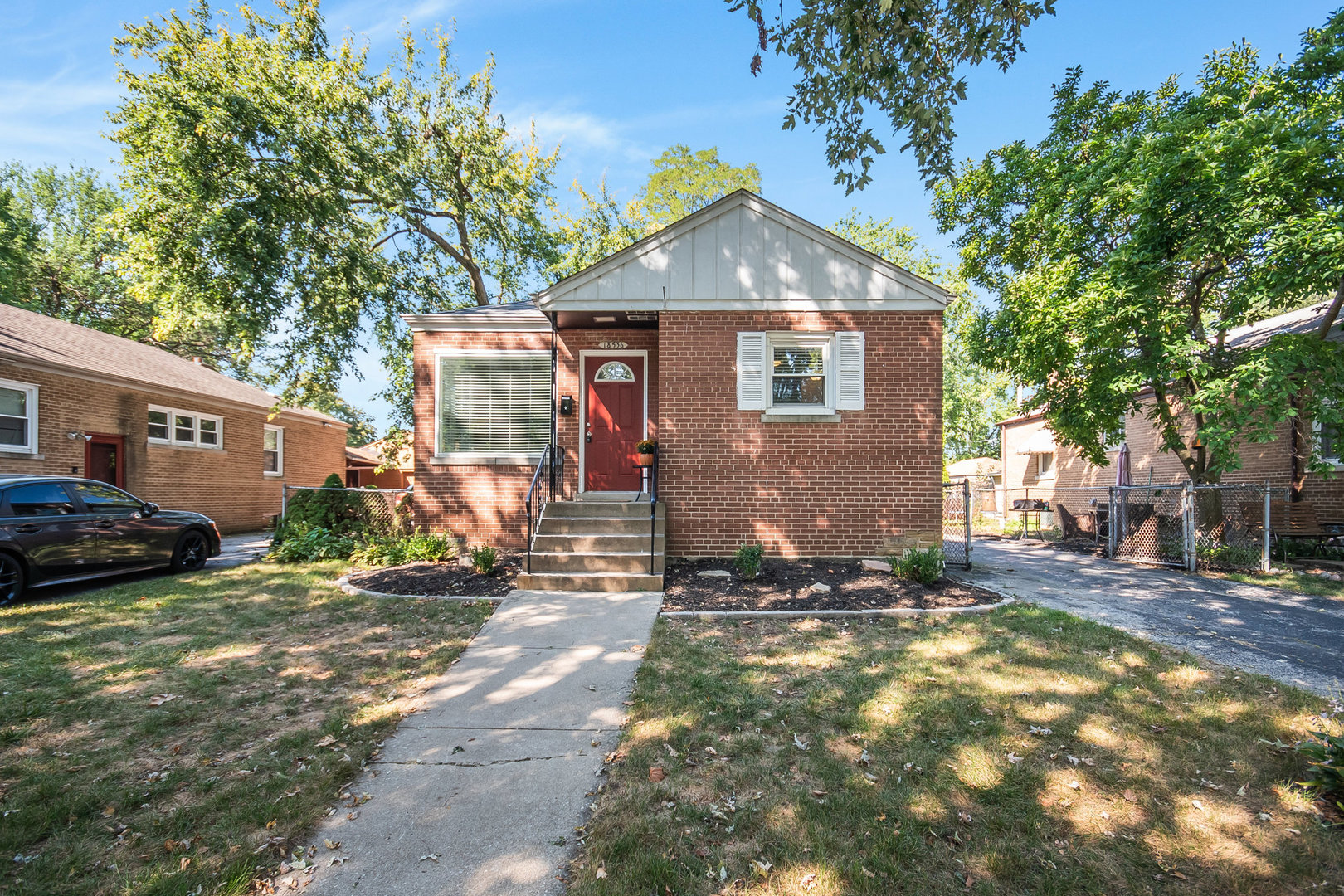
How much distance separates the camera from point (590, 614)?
6129mm

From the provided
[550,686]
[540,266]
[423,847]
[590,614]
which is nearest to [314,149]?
[540,266]

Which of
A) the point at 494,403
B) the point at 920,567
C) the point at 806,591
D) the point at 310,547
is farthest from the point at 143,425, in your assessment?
the point at 920,567

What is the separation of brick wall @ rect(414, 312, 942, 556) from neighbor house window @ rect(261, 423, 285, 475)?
16105 mm

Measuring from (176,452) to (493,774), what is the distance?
16.8 metres

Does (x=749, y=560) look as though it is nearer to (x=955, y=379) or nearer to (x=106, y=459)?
(x=106, y=459)

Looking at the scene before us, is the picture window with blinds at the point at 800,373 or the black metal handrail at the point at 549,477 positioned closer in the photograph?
the picture window with blinds at the point at 800,373

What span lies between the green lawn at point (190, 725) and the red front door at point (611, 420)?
3778mm

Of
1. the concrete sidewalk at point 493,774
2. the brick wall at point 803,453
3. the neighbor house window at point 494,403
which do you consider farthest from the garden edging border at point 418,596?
the neighbor house window at point 494,403

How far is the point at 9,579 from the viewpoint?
677 cm

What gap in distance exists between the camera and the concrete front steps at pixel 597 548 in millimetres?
7113

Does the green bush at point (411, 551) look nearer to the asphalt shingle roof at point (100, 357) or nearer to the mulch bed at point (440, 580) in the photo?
the mulch bed at point (440, 580)

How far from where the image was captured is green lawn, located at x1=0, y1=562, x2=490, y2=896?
2.51m

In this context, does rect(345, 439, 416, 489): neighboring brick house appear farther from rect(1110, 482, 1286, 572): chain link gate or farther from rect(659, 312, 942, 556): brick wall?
rect(1110, 482, 1286, 572): chain link gate

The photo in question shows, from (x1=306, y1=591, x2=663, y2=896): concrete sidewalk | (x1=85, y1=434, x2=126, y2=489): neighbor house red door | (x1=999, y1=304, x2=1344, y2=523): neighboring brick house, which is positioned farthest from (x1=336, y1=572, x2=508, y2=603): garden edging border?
(x1=999, y1=304, x2=1344, y2=523): neighboring brick house
